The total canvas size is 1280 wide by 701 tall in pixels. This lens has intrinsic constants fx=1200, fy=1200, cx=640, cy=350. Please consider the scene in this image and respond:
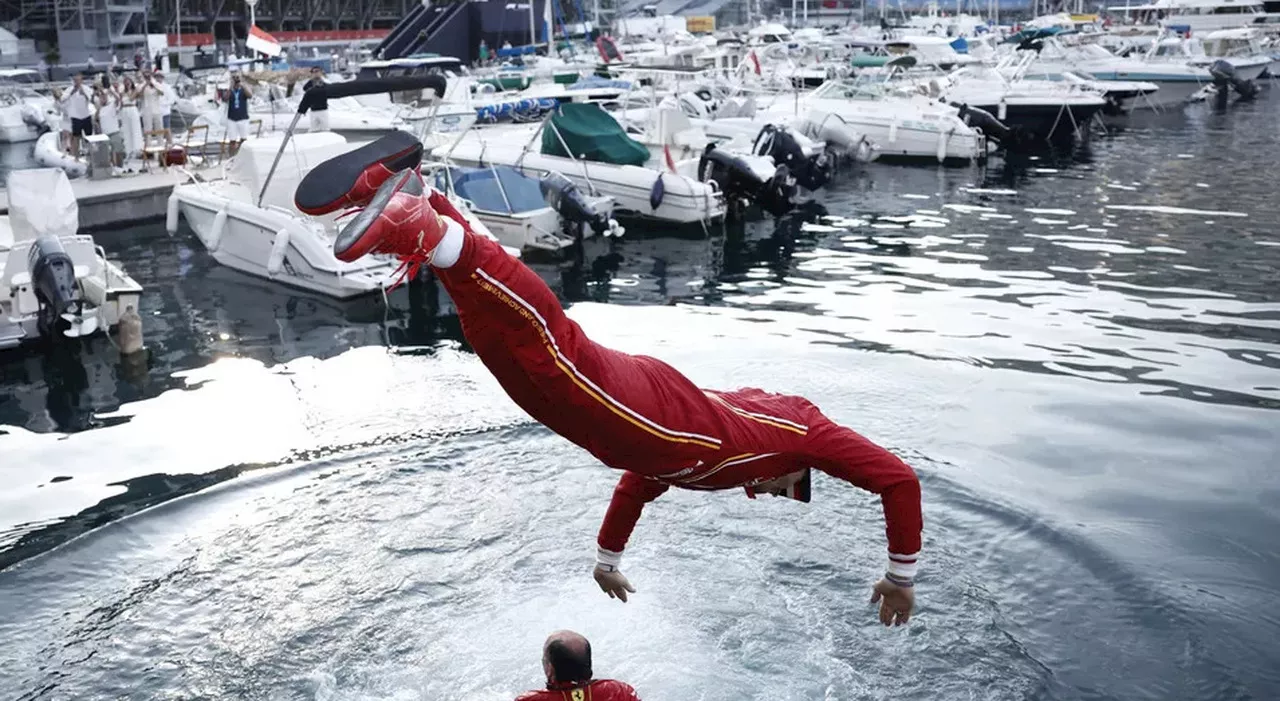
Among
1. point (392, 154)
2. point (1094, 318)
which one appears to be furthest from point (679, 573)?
point (1094, 318)

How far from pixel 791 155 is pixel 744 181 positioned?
3170mm

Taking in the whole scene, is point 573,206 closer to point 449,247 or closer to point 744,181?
point 744,181

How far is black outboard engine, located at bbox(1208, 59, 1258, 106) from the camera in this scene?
43281mm

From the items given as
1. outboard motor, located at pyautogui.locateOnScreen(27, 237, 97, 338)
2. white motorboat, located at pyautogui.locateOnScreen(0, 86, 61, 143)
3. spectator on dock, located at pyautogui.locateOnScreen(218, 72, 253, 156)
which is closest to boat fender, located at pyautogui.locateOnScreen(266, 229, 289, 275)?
outboard motor, located at pyautogui.locateOnScreen(27, 237, 97, 338)

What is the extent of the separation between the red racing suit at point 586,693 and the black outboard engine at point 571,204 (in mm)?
15311

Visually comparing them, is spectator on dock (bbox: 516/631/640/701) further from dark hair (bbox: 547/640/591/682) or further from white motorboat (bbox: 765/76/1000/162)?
white motorboat (bbox: 765/76/1000/162)

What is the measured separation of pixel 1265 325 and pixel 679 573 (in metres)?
9.70

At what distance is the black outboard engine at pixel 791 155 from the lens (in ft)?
82.6

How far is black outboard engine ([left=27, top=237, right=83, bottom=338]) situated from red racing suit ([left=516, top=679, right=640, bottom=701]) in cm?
1096

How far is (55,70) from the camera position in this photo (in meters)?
48.2

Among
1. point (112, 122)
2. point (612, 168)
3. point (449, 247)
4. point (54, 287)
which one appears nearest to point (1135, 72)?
point (612, 168)

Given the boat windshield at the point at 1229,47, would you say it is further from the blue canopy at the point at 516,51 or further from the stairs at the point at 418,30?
the stairs at the point at 418,30

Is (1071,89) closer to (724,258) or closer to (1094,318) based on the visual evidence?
(724,258)

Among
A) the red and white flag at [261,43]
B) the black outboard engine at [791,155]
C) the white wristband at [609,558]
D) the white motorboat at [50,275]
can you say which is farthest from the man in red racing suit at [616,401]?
the red and white flag at [261,43]
